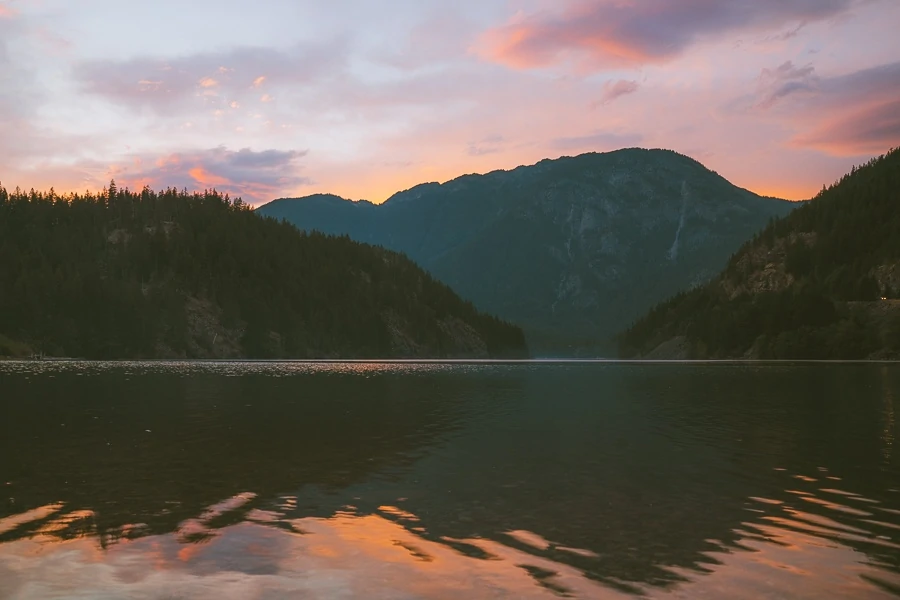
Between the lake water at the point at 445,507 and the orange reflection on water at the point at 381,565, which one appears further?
the lake water at the point at 445,507

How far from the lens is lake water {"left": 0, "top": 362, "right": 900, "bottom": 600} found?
62.4 ft

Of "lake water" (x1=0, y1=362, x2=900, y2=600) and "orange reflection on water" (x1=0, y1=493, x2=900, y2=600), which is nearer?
"orange reflection on water" (x1=0, y1=493, x2=900, y2=600)

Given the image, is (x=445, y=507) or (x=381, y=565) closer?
(x=381, y=565)

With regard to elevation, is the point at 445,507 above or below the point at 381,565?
below

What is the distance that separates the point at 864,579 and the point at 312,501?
1847 cm

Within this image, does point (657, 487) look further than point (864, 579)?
Yes

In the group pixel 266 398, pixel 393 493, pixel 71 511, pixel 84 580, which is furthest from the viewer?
pixel 266 398

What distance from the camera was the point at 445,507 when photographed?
28.5 meters

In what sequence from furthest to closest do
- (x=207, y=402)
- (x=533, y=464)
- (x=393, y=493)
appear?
(x=207, y=402) < (x=533, y=464) < (x=393, y=493)

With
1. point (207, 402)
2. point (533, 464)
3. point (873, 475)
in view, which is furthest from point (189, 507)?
point (207, 402)

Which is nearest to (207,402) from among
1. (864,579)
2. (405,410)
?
(405,410)

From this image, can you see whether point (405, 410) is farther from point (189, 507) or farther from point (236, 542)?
point (236, 542)

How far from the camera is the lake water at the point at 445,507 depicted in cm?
1902

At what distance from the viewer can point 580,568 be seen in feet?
65.8
